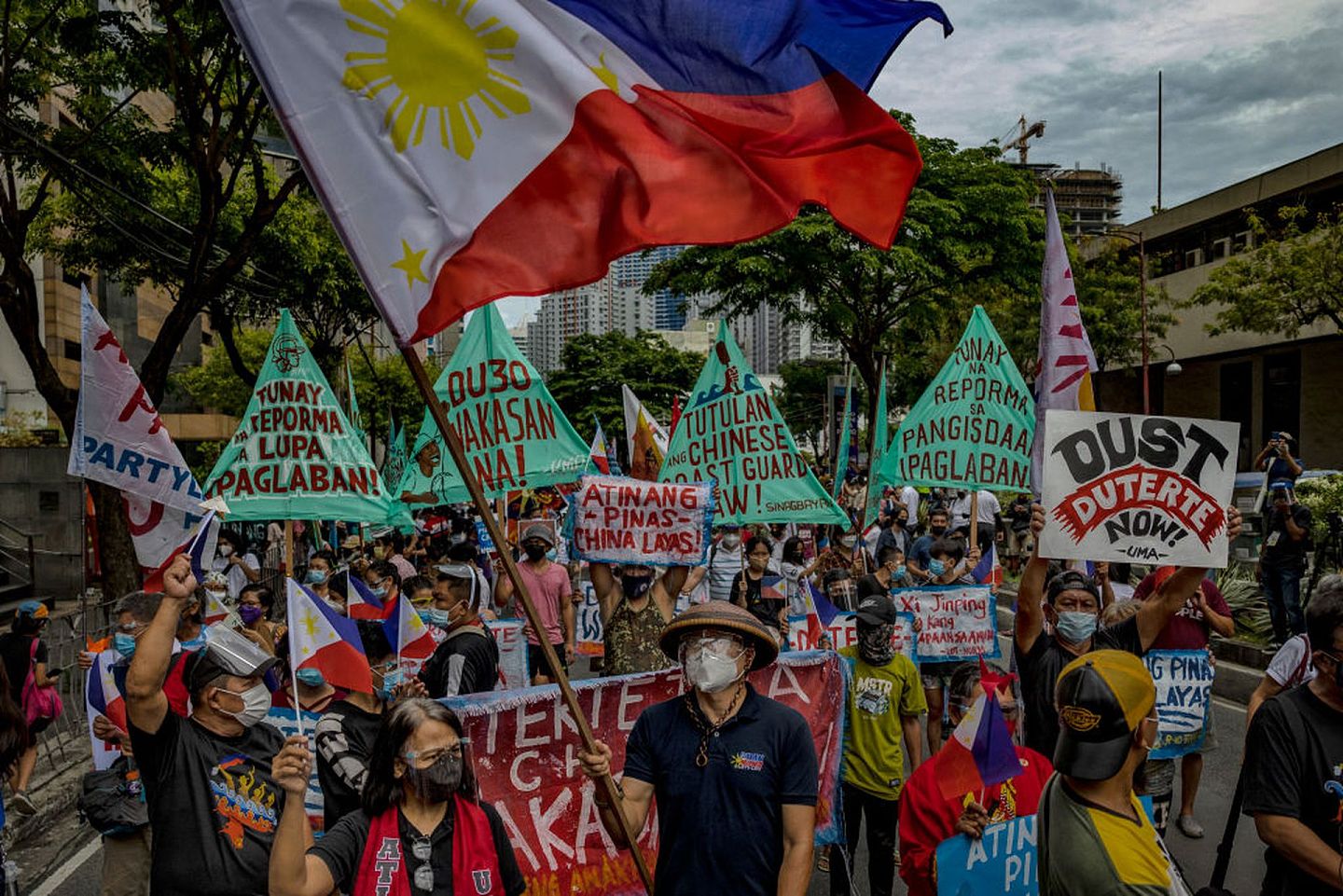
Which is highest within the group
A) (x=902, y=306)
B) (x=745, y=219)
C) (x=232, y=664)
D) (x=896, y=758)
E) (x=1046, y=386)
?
(x=902, y=306)

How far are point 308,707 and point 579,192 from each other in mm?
2338

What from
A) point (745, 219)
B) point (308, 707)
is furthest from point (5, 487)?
point (745, 219)

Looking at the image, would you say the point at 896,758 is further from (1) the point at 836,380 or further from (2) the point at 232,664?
(1) the point at 836,380

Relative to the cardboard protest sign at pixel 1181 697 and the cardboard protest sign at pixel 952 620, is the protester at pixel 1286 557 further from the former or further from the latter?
the cardboard protest sign at pixel 1181 697

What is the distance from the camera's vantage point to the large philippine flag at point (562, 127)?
341cm

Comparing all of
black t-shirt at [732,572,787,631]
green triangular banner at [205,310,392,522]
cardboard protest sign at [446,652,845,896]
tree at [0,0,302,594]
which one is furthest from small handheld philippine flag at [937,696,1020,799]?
tree at [0,0,302,594]

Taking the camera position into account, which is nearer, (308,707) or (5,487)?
(308,707)

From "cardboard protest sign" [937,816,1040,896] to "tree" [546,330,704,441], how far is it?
52.1 metres

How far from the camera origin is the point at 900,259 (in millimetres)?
20609

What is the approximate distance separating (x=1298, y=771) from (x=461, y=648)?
143 inches

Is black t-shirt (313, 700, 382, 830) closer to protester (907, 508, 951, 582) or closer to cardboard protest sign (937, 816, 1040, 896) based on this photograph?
cardboard protest sign (937, 816, 1040, 896)

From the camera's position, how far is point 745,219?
12.8 feet

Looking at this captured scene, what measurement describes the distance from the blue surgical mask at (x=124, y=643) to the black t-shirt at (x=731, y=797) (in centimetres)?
353

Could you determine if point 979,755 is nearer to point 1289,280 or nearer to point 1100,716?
point 1100,716
